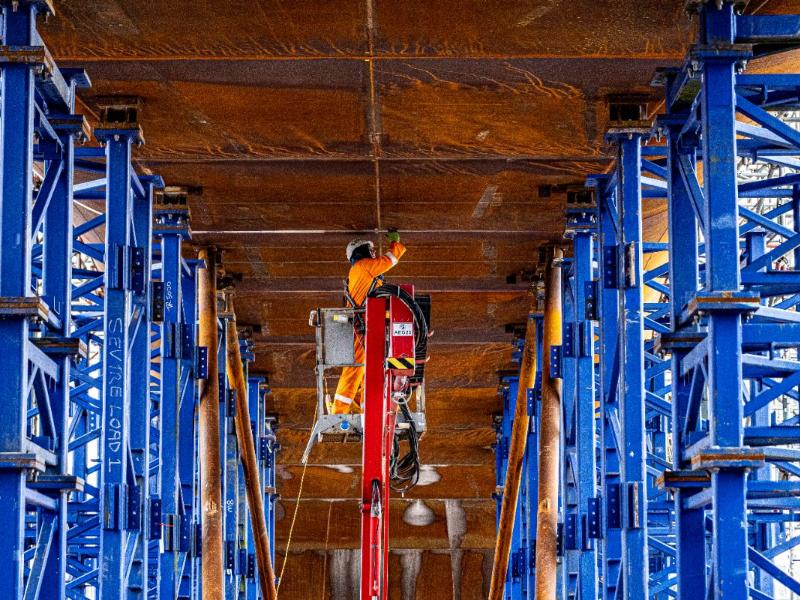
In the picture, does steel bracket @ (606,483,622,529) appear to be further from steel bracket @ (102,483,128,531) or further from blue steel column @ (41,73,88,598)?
blue steel column @ (41,73,88,598)

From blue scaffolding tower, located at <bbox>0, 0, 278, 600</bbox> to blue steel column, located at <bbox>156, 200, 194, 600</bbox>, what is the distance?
0.7 inches

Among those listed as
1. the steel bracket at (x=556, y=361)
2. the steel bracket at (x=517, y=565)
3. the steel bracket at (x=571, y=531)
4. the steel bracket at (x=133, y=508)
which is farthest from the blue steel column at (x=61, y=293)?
the steel bracket at (x=517, y=565)

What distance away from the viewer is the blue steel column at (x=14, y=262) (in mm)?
11078

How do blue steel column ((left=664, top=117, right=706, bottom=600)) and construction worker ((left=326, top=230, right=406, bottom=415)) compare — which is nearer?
blue steel column ((left=664, top=117, right=706, bottom=600))

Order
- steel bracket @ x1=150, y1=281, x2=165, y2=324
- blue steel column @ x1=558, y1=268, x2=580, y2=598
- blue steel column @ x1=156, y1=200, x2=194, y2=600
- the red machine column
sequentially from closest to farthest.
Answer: the red machine column < steel bracket @ x1=150, y1=281, x2=165, y2=324 < blue steel column @ x1=156, y1=200, x2=194, y2=600 < blue steel column @ x1=558, y1=268, x2=580, y2=598

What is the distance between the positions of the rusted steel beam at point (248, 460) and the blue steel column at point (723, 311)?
39.4 ft

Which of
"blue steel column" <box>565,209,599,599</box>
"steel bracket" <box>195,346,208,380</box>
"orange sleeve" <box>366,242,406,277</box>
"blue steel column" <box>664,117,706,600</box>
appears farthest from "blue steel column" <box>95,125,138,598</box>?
"blue steel column" <box>565,209,599,599</box>

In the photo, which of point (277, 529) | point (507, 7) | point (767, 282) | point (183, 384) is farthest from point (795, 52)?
point (277, 529)

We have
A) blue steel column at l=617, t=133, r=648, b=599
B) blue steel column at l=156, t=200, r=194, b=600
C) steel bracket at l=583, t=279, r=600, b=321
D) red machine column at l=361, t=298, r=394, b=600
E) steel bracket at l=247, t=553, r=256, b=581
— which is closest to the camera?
red machine column at l=361, t=298, r=394, b=600

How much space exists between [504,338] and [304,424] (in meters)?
7.07

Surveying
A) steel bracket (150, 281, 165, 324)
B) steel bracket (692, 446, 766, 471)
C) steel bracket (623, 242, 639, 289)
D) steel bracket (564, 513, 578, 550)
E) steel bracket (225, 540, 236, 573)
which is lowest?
steel bracket (225, 540, 236, 573)

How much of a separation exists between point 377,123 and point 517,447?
29.3 ft

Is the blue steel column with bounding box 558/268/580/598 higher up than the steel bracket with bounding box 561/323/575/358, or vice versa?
the steel bracket with bounding box 561/323/575/358

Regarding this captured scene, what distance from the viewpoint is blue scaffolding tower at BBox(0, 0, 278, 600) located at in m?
11.5
